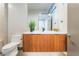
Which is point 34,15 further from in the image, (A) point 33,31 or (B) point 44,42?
(B) point 44,42

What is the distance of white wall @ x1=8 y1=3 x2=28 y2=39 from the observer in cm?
467

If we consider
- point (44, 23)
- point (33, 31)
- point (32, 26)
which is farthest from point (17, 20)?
point (44, 23)

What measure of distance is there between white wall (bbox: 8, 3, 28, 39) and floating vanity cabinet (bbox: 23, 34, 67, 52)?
55cm

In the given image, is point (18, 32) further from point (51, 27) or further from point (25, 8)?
point (51, 27)

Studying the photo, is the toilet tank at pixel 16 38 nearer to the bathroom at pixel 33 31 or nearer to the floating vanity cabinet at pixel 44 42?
the bathroom at pixel 33 31

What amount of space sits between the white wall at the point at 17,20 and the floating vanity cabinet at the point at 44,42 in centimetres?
55

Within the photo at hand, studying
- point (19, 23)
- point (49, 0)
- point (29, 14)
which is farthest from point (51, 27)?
point (49, 0)

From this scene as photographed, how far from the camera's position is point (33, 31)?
186 inches

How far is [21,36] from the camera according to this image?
173 inches

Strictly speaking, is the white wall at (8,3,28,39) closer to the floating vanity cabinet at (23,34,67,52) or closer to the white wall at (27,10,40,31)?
the white wall at (27,10,40,31)

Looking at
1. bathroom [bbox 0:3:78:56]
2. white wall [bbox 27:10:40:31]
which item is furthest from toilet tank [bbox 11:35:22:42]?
white wall [bbox 27:10:40:31]

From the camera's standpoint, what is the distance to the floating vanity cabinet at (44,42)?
432cm

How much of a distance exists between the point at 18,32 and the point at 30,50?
769mm

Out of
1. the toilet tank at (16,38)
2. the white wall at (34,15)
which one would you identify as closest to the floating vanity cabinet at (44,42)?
the toilet tank at (16,38)
